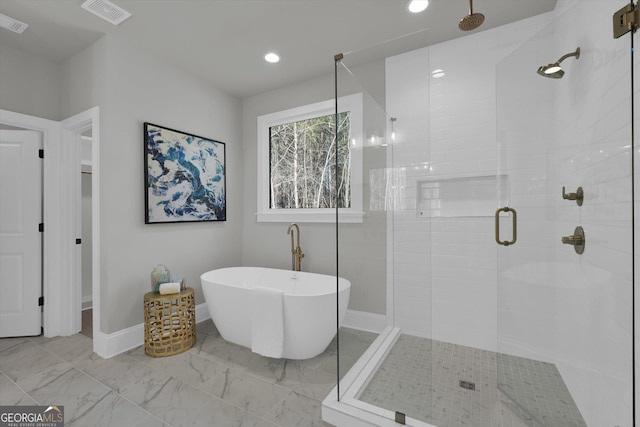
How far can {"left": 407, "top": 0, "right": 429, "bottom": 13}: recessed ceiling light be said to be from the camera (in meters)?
2.07

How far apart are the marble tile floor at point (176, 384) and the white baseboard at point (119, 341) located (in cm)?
6

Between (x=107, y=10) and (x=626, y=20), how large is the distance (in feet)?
9.74

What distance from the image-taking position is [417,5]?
210 cm

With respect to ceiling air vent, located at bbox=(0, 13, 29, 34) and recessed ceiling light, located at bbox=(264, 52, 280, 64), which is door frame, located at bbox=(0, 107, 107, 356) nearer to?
ceiling air vent, located at bbox=(0, 13, 29, 34)

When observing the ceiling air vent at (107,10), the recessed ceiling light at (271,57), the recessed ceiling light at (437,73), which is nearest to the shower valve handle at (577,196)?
the recessed ceiling light at (437,73)

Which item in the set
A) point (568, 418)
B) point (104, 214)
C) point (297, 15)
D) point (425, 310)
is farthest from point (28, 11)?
point (568, 418)

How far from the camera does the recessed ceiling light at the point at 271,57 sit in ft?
9.16

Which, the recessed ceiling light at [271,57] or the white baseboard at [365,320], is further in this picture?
the recessed ceiling light at [271,57]

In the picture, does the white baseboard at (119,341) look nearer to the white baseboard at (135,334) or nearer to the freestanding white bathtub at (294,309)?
the white baseboard at (135,334)

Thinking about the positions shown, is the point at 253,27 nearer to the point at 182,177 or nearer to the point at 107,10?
the point at 107,10

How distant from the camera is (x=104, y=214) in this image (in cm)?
246

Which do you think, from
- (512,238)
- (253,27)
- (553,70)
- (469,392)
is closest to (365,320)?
(469,392)

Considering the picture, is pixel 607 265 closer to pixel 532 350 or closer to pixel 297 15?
pixel 532 350

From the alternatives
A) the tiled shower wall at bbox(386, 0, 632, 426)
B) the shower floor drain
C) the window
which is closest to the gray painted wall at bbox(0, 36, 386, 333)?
the window
